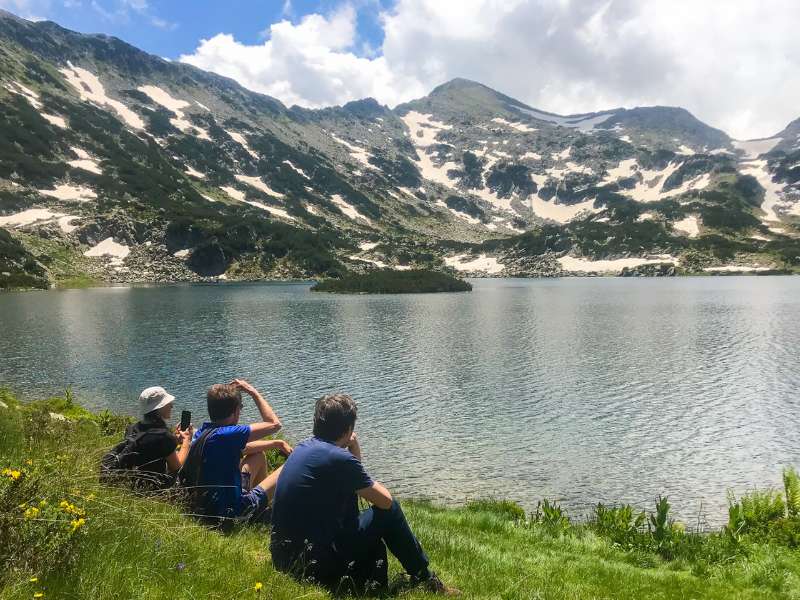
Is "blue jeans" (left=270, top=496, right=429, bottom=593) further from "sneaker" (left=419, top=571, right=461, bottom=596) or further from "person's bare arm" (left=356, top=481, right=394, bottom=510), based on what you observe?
"person's bare arm" (left=356, top=481, right=394, bottom=510)

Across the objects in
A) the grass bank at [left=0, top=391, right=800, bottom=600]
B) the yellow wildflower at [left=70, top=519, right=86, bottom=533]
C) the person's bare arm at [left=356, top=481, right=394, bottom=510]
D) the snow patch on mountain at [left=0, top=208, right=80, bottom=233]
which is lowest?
the grass bank at [left=0, top=391, right=800, bottom=600]

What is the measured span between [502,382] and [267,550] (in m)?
28.0

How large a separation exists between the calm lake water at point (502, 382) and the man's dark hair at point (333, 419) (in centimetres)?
1195

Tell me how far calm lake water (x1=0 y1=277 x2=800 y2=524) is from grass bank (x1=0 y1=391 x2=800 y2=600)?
5299 millimetres

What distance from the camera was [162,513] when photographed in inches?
281

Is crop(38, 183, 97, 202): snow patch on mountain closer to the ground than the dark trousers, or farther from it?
farther from it

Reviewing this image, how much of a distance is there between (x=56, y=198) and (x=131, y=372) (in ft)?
497

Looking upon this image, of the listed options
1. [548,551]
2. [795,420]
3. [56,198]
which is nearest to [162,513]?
[548,551]

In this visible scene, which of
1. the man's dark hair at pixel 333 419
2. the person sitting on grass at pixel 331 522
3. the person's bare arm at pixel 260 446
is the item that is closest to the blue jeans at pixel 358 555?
the person sitting on grass at pixel 331 522

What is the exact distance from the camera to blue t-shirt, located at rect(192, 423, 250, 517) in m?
8.23

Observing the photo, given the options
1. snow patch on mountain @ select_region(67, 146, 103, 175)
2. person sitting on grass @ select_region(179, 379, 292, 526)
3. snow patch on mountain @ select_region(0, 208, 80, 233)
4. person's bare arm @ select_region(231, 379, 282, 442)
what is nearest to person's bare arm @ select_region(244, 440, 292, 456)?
person's bare arm @ select_region(231, 379, 282, 442)

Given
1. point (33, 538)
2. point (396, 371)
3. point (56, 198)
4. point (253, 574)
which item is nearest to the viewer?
point (33, 538)

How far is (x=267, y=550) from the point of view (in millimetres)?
7355

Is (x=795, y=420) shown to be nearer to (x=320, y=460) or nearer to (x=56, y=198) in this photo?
(x=320, y=460)
